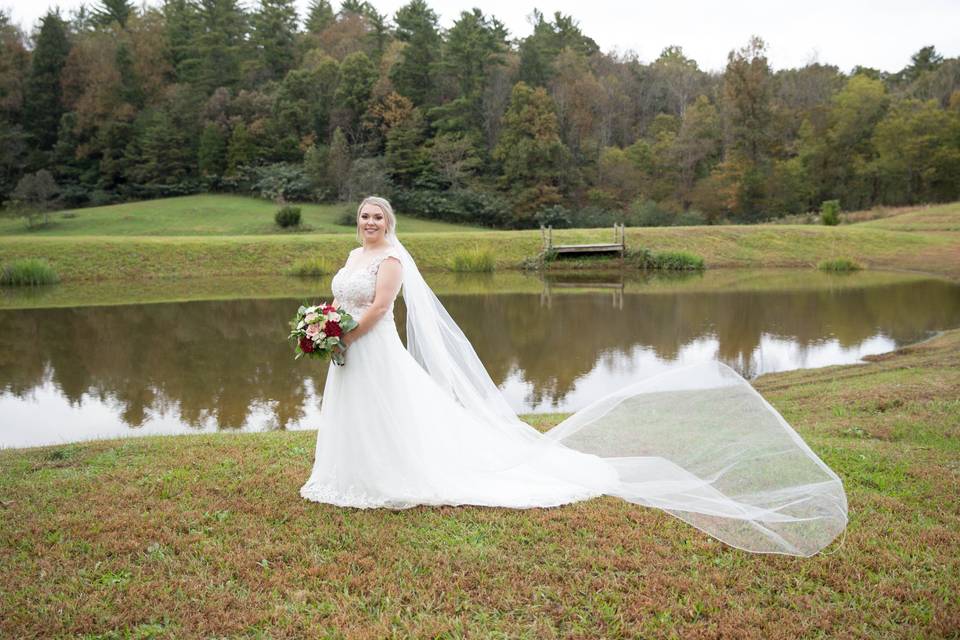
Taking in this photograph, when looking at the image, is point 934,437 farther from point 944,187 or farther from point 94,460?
point 944,187

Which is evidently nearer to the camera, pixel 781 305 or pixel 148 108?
pixel 781 305

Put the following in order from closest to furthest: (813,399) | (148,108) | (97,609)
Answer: (97,609) → (813,399) → (148,108)

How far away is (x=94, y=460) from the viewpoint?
6.42 metres

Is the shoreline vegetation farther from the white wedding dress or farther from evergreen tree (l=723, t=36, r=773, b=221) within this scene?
the white wedding dress

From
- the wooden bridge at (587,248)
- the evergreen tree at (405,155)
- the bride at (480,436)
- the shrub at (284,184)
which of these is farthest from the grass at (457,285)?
the evergreen tree at (405,155)

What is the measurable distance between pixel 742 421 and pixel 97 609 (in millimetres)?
4269

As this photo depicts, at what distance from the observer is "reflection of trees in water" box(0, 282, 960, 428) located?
1135 cm

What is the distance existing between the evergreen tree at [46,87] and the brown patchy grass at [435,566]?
60.5 meters

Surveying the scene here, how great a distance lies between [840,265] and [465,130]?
31.8 m

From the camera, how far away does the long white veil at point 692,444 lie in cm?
444

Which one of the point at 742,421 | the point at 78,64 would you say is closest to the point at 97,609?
the point at 742,421

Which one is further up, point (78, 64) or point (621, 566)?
point (78, 64)

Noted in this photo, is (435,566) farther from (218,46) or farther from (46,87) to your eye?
(46,87)

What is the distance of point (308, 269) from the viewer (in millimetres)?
28422
